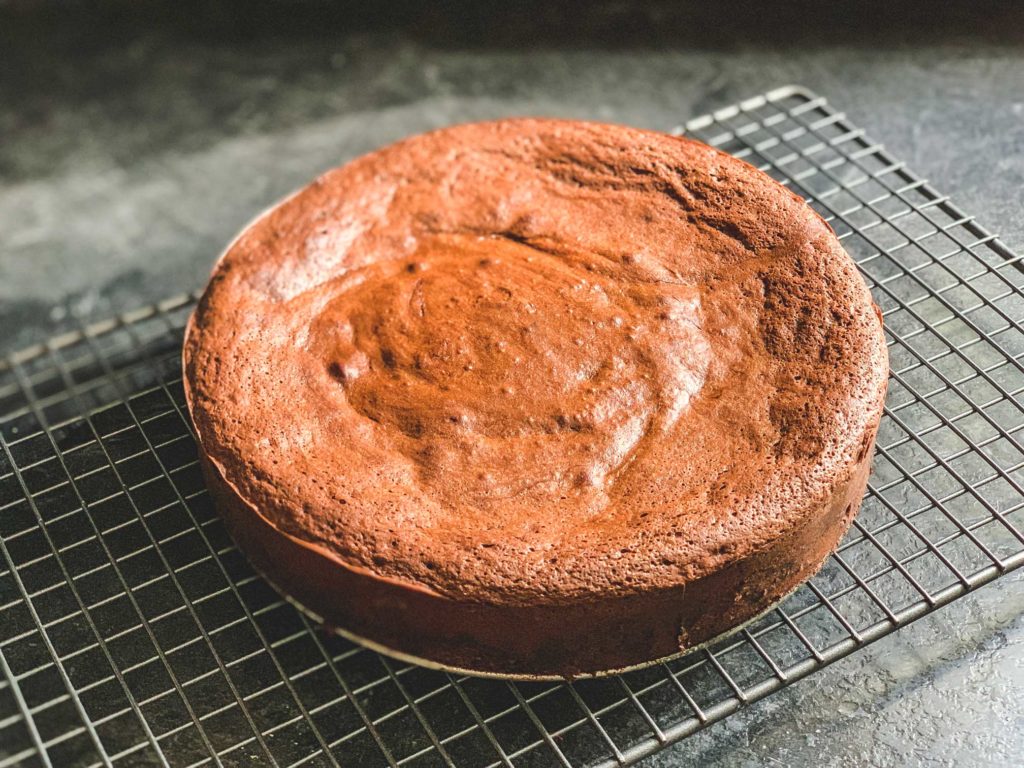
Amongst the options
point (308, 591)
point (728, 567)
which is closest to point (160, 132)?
point (308, 591)

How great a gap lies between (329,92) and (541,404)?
9.26ft

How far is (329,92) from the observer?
5.18 metres

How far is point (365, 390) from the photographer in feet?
9.52

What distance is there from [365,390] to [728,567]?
3.11 ft

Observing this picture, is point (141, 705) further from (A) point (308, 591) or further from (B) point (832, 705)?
(B) point (832, 705)

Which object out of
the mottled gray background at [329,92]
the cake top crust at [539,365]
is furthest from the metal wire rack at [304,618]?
the mottled gray background at [329,92]

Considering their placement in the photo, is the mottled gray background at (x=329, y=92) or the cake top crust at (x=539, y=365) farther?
the mottled gray background at (x=329, y=92)

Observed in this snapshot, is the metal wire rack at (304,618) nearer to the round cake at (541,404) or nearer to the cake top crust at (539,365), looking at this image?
the round cake at (541,404)

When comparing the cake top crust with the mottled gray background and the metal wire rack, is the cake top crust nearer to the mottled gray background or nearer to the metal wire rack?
the metal wire rack

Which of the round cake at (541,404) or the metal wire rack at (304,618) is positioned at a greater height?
the round cake at (541,404)

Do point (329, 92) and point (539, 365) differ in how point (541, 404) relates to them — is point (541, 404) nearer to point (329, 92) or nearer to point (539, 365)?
point (539, 365)

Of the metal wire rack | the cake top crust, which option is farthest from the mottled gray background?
the cake top crust

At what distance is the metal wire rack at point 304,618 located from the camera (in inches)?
104

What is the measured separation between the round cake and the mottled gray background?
3.86ft
